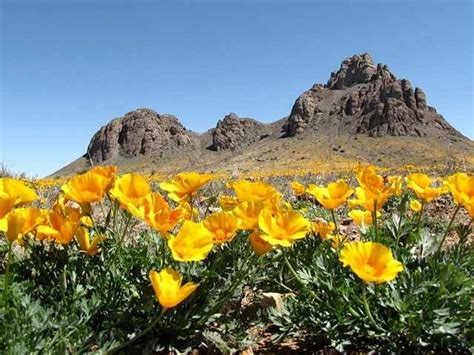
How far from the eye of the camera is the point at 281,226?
7.51 ft

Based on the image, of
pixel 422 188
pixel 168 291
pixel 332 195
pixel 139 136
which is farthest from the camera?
pixel 139 136

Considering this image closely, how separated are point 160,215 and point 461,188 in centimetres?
164

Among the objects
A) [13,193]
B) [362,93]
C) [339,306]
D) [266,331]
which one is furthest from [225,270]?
[362,93]

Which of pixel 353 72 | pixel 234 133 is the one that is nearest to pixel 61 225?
pixel 234 133

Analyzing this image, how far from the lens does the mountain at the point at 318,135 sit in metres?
65.1

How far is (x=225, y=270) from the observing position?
2855mm

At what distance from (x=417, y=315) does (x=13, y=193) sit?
2131mm

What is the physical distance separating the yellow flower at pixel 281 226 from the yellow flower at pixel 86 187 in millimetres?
851

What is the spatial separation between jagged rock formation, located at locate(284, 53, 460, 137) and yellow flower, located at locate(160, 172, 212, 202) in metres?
74.4

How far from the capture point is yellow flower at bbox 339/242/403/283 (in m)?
1.99

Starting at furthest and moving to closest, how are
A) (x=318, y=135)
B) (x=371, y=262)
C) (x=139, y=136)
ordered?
(x=139, y=136) < (x=318, y=135) < (x=371, y=262)

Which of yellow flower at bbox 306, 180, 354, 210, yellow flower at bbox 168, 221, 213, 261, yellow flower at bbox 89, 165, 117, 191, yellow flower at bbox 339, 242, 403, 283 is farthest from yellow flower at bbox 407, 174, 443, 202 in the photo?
yellow flower at bbox 89, 165, 117, 191

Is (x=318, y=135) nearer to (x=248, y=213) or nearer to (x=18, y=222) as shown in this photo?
(x=248, y=213)

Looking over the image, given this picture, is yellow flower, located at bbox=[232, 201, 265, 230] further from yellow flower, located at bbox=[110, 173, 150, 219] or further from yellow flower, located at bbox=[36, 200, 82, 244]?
yellow flower, located at bbox=[36, 200, 82, 244]
